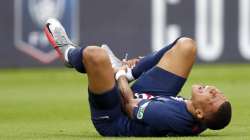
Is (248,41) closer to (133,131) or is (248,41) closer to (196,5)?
(196,5)

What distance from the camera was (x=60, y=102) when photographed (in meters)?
16.0

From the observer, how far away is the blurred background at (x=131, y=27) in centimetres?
2184

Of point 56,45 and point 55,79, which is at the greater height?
point 56,45

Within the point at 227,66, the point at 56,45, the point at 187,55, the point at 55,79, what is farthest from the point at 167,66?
the point at 227,66

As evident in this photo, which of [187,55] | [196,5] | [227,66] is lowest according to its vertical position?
[227,66]

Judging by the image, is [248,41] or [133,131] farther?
[248,41]

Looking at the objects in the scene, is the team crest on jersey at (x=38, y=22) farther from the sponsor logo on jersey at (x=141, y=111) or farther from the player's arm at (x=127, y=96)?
the sponsor logo on jersey at (x=141, y=111)

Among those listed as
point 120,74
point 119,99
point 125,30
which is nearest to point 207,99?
point 119,99

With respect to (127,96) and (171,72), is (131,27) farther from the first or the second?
(127,96)

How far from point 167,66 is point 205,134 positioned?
77 cm

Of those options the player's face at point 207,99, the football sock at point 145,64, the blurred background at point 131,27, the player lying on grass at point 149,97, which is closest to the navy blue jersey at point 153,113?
the player lying on grass at point 149,97

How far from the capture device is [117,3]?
22.2 metres

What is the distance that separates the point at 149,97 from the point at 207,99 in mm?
800

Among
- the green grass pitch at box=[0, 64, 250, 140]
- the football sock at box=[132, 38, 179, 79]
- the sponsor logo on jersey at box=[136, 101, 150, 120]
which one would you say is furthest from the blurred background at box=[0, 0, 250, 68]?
the sponsor logo on jersey at box=[136, 101, 150, 120]
